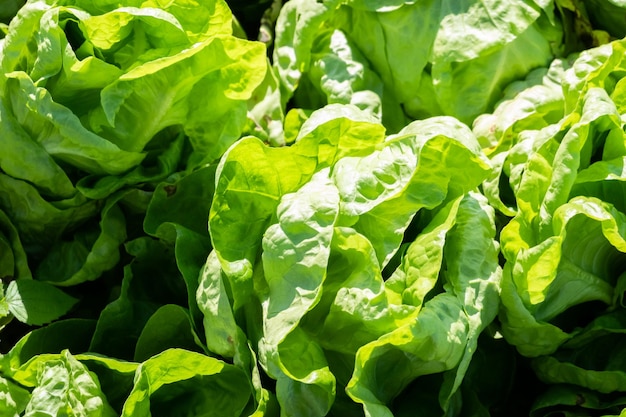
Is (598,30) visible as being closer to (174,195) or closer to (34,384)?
(174,195)

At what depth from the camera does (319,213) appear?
3.45 feet

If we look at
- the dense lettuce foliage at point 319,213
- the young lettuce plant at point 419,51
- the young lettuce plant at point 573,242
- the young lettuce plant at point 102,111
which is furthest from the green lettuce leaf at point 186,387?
the young lettuce plant at point 419,51

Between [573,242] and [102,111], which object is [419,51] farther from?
[102,111]

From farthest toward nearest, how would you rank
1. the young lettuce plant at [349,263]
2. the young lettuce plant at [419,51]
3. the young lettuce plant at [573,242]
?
the young lettuce plant at [419,51]
the young lettuce plant at [573,242]
the young lettuce plant at [349,263]

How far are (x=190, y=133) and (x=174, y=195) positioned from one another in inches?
4.4

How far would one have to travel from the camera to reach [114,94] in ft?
4.02

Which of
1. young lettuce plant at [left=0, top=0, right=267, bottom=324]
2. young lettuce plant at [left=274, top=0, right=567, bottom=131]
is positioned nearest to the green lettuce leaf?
young lettuce plant at [left=0, top=0, right=267, bottom=324]

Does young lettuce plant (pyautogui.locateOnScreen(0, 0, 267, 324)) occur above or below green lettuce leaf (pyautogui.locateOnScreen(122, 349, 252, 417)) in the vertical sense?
above

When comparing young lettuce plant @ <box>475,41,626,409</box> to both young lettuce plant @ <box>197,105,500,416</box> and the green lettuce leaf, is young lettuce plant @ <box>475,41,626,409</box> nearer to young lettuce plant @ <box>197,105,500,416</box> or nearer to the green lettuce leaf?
young lettuce plant @ <box>197,105,500,416</box>

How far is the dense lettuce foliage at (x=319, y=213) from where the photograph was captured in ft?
3.58

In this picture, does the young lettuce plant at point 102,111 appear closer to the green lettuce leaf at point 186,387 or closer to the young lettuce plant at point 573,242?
the green lettuce leaf at point 186,387

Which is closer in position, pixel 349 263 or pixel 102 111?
pixel 349 263

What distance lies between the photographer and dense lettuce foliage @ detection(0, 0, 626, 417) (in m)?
1.09

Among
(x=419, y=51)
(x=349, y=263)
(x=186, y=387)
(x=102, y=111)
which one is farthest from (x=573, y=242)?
(x=102, y=111)
